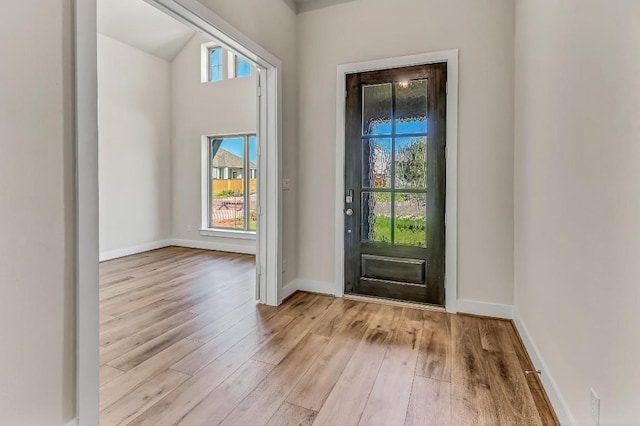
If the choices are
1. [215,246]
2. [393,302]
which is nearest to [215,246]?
[215,246]

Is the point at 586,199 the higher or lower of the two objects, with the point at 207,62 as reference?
lower

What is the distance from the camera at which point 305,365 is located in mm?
2039

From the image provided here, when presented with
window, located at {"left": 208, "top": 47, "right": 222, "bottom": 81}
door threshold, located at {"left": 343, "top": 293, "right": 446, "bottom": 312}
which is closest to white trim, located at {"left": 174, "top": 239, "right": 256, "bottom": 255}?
door threshold, located at {"left": 343, "top": 293, "right": 446, "bottom": 312}

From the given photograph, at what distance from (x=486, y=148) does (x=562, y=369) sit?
180cm

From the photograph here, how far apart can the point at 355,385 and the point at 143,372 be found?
1.28 m

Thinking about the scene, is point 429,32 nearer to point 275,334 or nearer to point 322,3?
point 322,3

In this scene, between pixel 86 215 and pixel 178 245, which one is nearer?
pixel 86 215

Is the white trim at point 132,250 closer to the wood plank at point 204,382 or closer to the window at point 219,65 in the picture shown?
the window at point 219,65

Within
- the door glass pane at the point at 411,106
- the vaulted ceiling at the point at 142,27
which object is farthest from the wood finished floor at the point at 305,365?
the vaulted ceiling at the point at 142,27

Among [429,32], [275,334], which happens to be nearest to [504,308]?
[275,334]

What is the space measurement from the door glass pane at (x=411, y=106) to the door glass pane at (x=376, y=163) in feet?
0.69

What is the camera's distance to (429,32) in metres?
2.92

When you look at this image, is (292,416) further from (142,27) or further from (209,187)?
(142,27)

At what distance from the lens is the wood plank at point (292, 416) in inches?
60.3
